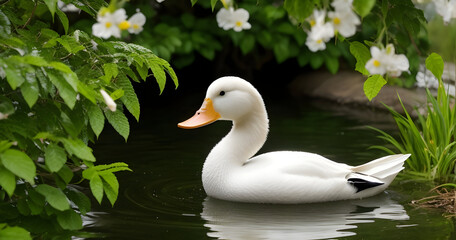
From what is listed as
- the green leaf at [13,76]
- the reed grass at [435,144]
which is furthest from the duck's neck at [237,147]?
the green leaf at [13,76]

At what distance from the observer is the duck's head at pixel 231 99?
19.5 ft

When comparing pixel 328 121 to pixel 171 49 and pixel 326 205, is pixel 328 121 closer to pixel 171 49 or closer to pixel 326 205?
pixel 171 49

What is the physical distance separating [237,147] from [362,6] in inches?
125

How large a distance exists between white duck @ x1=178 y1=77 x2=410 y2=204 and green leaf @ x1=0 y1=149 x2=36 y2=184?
8.02ft

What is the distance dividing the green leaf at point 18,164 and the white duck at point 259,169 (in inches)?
96.3

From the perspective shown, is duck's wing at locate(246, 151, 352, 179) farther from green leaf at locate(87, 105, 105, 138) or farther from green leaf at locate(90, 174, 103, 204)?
green leaf at locate(87, 105, 105, 138)

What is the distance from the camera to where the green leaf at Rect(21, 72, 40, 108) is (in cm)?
346

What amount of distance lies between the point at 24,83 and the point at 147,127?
580 centimetres

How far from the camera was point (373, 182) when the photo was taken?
5.79m

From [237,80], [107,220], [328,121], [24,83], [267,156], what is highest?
[328,121]

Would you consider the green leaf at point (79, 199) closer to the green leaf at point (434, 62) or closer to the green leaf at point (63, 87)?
the green leaf at point (63, 87)

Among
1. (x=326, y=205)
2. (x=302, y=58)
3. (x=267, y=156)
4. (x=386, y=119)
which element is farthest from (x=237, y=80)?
(x=302, y=58)

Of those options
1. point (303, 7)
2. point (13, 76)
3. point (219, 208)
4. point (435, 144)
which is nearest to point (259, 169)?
point (219, 208)

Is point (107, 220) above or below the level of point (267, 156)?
Result: below
